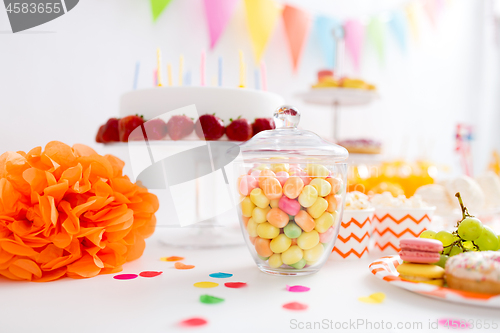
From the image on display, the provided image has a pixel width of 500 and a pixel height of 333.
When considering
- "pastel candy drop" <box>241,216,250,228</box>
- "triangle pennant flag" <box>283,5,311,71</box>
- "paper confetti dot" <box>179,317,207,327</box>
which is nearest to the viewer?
"paper confetti dot" <box>179,317,207,327</box>

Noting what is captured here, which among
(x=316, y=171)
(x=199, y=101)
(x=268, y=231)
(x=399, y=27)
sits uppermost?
(x=399, y=27)

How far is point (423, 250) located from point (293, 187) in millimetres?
235

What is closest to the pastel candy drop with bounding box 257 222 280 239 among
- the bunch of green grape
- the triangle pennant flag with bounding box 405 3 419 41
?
the bunch of green grape

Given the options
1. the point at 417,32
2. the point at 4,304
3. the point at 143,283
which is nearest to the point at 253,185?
the point at 143,283

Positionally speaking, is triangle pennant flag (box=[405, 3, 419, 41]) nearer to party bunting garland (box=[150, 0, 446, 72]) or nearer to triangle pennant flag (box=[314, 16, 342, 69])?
party bunting garland (box=[150, 0, 446, 72])

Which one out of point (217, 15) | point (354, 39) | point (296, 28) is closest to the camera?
point (217, 15)

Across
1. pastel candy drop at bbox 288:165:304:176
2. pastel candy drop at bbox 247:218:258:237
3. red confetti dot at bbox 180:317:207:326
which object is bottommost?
red confetti dot at bbox 180:317:207:326

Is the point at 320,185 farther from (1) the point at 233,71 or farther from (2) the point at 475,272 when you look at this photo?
A: (1) the point at 233,71

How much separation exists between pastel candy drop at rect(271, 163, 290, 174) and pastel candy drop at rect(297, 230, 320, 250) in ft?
0.39

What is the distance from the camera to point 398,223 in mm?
955

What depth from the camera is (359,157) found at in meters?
1.80

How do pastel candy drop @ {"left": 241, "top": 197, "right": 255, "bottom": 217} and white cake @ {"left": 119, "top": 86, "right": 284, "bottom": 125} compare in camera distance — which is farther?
white cake @ {"left": 119, "top": 86, "right": 284, "bottom": 125}

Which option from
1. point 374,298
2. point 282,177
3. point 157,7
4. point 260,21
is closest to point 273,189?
point 282,177

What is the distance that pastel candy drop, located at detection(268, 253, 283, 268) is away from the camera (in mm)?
737
